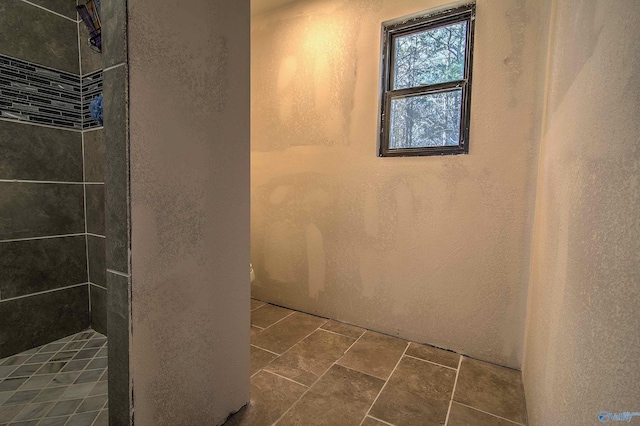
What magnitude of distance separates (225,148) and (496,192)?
1554 mm

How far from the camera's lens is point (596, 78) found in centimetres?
Result: 79

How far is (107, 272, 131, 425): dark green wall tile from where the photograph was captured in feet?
3.05

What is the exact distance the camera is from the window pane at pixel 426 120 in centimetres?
191

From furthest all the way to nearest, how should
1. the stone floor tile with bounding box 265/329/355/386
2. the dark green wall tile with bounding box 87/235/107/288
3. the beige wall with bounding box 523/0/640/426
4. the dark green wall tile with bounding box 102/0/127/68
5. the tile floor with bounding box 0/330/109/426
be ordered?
the dark green wall tile with bounding box 87/235/107/288 → the stone floor tile with bounding box 265/329/355/386 → the tile floor with bounding box 0/330/109/426 → the dark green wall tile with bounding box 102/0/127/68 → the beige wall with bounding box 523/0/640/426

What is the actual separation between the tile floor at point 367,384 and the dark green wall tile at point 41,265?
1349 mm

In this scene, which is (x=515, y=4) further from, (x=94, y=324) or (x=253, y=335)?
(x=94, y=324)

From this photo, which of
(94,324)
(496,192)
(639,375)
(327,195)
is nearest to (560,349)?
(639,375)

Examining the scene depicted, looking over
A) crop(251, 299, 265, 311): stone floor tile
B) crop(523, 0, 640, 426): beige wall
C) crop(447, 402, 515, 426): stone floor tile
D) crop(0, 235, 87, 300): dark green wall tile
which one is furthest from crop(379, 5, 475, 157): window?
crop(0, 235, 87, 300): dark green wall tile

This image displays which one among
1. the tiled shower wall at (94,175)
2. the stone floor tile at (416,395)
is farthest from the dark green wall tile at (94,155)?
the stone floor tile at (416,395)

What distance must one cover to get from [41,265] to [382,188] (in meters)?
2.33

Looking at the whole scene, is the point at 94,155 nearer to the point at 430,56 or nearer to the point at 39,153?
the point at 39,153

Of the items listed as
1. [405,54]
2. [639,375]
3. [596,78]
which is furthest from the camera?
[405,54]

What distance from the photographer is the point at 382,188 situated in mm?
2143

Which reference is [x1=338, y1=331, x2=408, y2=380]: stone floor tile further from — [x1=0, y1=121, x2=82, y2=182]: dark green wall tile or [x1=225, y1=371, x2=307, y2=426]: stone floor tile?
[x1=0, y1=121, x2=82, y2=182]: dark green wall tile
